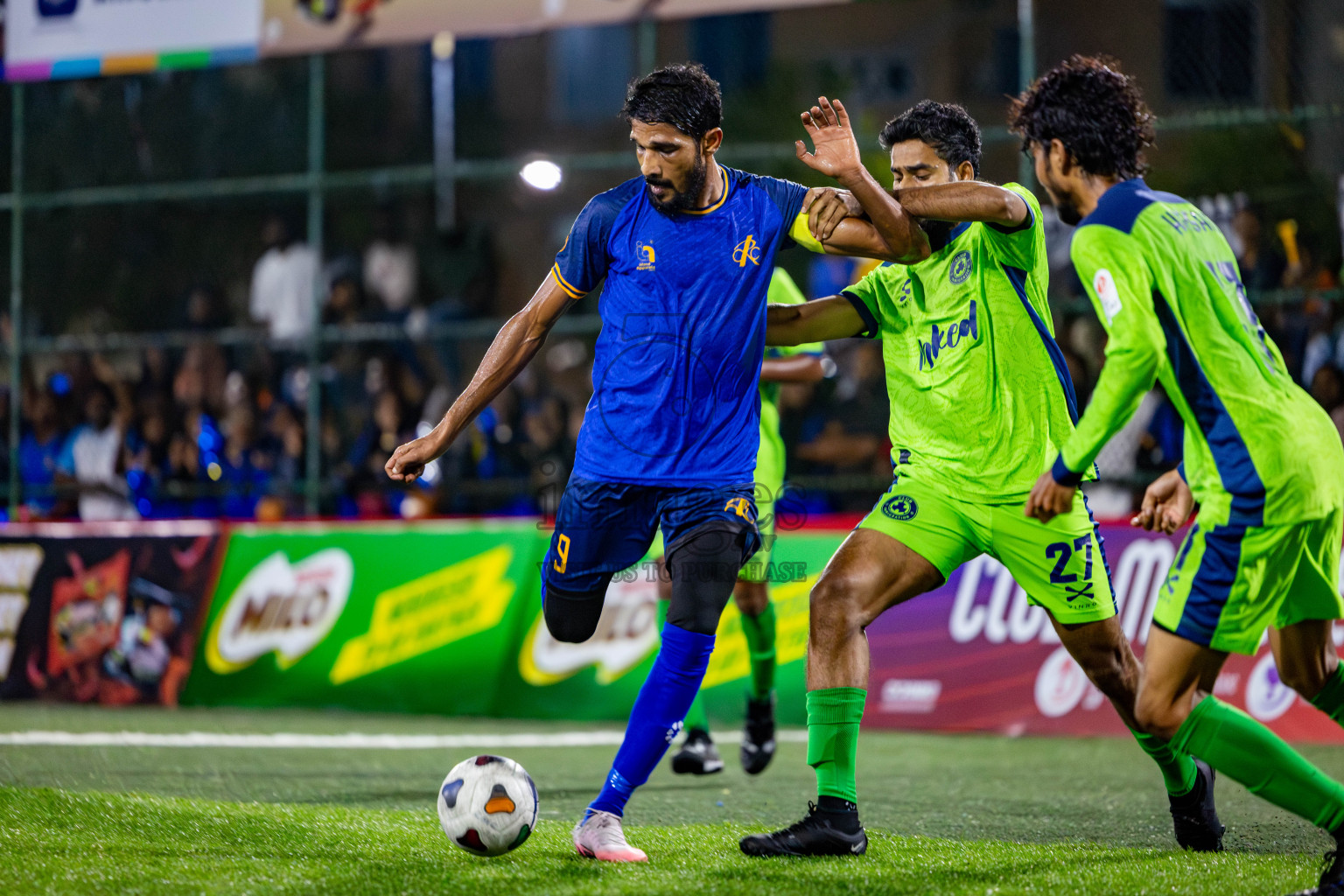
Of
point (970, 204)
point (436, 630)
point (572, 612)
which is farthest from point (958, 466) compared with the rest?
point (436, 630)

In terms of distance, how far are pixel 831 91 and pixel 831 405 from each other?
9.56 meters

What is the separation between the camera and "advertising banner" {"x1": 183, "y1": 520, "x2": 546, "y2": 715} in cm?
991

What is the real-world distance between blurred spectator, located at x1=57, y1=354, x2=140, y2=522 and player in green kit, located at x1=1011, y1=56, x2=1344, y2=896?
34.3 feet

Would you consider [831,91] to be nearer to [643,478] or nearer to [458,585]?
[458,585]

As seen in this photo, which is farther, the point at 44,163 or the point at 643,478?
the point at 44,163

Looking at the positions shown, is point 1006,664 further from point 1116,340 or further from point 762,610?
point 1116,340

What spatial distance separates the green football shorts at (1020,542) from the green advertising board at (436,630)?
4.44m

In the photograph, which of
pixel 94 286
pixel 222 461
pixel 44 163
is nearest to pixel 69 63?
pixel 44 163

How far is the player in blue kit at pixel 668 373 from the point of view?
4.41 m

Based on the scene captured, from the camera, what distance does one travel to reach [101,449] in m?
12.8

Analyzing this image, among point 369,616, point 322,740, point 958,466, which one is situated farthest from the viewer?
point 369,616

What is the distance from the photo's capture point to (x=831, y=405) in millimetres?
10977

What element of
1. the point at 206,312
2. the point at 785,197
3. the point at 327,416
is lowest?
the point at 327,416

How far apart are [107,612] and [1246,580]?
8976 mm
